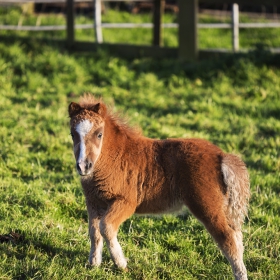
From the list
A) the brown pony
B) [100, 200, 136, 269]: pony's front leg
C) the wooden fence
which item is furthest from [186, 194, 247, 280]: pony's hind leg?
the wooden fence

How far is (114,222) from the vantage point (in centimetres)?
474

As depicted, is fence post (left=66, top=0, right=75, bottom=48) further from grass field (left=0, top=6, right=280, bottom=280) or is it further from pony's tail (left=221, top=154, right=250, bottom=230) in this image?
pony's tail (left=221, top=154, right=250, bottom=230)

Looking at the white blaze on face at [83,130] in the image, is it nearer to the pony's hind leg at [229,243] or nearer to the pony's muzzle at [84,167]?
the pony's muzzle at [84,167]

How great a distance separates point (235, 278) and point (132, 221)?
1.46 meters

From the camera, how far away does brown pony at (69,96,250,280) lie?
4.66 metres

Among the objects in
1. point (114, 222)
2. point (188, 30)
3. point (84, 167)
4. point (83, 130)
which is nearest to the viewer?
point (84, 167)

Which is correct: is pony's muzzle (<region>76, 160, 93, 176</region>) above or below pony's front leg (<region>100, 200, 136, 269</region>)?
above

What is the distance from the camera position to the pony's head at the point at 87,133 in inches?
177

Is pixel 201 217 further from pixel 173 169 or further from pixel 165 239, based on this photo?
pixel 165 239

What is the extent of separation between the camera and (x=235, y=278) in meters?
4.73

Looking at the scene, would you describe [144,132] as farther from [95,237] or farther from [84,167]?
[84,167]

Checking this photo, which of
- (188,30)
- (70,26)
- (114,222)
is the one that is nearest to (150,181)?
(114,222)

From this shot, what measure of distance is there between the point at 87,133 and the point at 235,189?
131 centimetres

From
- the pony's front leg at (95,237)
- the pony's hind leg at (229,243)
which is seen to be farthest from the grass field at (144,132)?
the pony's hind leg at (229,243)
